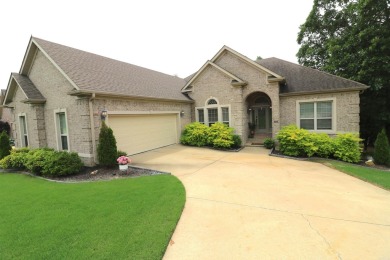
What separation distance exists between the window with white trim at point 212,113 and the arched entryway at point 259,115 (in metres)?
3.06

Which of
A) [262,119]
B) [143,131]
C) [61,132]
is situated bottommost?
[143,131]

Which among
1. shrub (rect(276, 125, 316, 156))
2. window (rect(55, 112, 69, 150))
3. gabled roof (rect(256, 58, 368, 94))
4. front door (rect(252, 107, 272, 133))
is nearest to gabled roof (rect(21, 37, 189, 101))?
window (rect(55, 112, 69, 150))

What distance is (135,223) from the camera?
410 centimetres

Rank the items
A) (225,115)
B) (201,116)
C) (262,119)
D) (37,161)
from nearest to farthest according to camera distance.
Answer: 1. (37,161)
2. (225,115)
3. (201,116)
4. (262,119)

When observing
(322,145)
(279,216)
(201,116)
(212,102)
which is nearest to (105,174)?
(279,216)

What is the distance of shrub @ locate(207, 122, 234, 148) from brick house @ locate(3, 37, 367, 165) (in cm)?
89

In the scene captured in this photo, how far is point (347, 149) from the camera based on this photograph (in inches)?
423

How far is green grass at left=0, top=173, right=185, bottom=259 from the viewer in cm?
334

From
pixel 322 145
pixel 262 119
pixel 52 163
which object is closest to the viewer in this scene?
pixel 52 163

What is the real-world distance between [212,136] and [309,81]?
7423mm

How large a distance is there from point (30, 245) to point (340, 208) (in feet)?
21.6

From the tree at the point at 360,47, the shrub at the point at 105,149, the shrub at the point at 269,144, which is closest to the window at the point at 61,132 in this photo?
the shrub at the point at 105,149

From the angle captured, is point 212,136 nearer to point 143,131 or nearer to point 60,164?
point 143,131

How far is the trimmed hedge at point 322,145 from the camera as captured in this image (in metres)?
10.7
